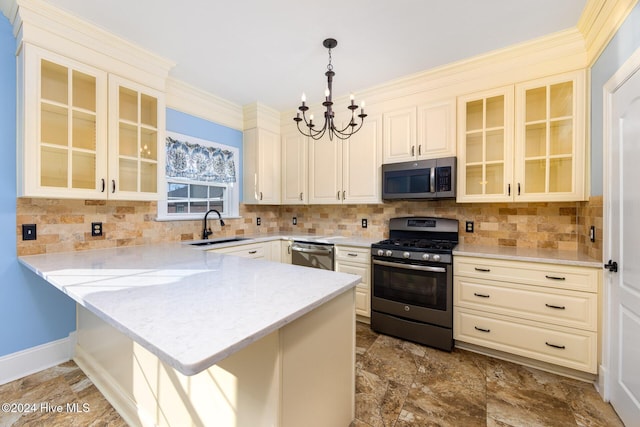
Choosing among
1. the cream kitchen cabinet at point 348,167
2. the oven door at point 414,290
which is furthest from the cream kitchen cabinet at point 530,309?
the cream kitchen cabinet at point 348,167

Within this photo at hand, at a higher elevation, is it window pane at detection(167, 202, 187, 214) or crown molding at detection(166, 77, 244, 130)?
crown molding at detection(166, 77, 244, 130)

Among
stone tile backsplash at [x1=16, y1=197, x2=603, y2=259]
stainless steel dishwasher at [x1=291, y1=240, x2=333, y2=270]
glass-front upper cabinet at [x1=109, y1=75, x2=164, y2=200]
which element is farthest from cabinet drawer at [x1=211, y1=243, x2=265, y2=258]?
glass-front upper cabinet at [x1=109, y1=75, x2=164, y2=200]

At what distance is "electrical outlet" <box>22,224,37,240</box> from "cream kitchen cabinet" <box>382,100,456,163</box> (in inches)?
126

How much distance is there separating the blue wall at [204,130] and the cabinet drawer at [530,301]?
3.01 metres

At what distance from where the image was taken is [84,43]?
6.77 ft

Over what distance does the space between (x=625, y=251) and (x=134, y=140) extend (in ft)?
11.8

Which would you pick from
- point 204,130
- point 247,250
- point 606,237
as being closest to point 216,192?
point 204,130

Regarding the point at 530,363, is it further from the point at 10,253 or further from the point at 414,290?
the point at 10,253

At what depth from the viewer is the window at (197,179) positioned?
10.1 feet

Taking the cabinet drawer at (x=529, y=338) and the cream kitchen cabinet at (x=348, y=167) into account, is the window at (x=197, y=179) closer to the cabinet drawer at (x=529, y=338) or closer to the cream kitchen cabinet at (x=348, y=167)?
the cream kitchen cabinet at (x=348, y=167)

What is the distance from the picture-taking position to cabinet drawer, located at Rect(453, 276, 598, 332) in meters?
1.95

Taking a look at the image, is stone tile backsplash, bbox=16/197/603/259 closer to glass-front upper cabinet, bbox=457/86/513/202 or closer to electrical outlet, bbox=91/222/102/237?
electrical outlet, bbox=91/222/102/237

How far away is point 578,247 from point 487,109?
1.49m

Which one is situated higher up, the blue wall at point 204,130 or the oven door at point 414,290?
the blue wall at point 204,130
